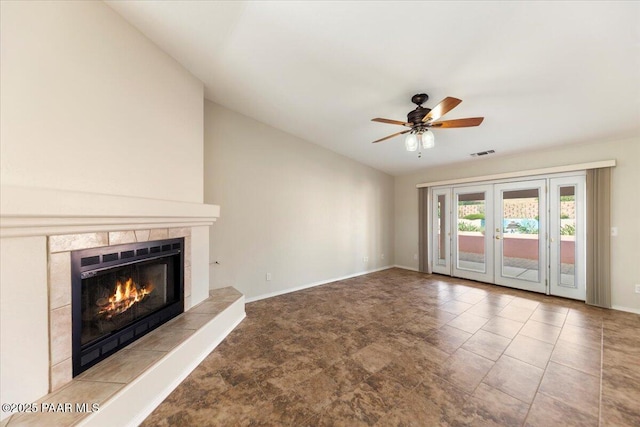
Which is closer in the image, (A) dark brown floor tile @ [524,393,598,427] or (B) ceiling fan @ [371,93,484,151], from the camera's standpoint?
(A) dark brown floor tile @ [524,393,598,427]

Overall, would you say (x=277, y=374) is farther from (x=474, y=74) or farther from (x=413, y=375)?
(x=474, y=74)

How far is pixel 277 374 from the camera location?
193 cm

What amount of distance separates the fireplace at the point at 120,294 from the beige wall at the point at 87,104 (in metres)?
0.49

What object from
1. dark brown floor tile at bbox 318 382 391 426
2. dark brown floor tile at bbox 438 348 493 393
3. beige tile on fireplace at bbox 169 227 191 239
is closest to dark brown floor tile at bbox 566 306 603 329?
dark brown floor tile at bbox 438 348 493 393

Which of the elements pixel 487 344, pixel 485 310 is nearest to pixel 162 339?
pixel 487 344

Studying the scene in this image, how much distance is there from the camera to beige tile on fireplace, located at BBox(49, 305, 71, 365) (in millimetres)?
1367

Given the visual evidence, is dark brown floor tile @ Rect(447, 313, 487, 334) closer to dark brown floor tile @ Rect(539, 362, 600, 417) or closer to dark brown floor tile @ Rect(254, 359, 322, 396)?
dark brown floor tile @ Rect(539, 362, 600, 417)

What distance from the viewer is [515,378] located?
191cm

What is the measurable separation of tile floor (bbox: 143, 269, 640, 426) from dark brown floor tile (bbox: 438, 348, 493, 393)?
0.01 metres

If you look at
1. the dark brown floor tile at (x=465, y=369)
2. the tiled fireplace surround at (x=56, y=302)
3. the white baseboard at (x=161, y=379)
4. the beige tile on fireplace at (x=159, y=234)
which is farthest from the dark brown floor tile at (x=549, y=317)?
the beige tile on fireplace at (x=159, y=234)

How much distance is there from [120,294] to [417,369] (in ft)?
8.50

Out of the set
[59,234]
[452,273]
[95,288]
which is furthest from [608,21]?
[452,273]

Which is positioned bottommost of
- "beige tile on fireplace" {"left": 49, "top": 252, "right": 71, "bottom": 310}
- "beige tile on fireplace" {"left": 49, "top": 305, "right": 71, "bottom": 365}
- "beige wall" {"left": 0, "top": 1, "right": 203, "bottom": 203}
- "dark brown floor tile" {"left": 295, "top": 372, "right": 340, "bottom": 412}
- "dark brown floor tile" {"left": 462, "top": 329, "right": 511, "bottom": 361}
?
"dark brown floor tile" {"left": 462, "top": 329, "right": 511, "bottom": 361}

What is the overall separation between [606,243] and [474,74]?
360 centimetres
